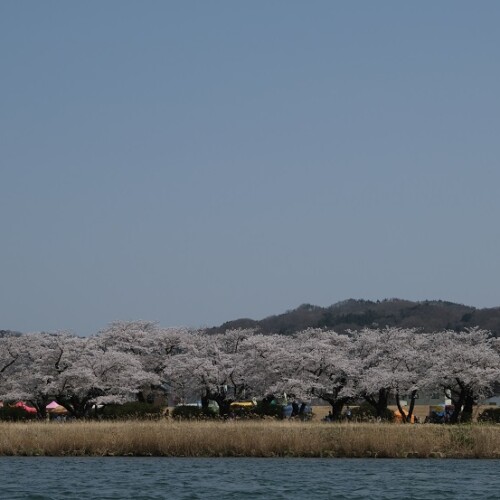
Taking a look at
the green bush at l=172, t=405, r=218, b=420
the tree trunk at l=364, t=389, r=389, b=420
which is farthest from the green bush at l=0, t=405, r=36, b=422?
the tree trunk at l=364, t=389, r=389, b=420

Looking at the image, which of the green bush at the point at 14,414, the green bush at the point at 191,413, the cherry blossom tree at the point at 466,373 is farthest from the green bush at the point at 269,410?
the green bush at the point at 14,414

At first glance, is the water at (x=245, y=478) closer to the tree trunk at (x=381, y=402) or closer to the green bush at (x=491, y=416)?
the green bush at (x=491, y=416)

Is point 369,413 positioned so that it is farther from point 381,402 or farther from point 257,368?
point 257,368

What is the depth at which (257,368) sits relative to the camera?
76938mm

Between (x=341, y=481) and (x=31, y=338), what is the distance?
4909cm

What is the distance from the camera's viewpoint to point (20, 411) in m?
65.5

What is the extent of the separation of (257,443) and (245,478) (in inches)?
284

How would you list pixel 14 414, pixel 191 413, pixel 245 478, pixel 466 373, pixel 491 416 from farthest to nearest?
pixel 466 373 < pixel 14 414 < pixel 191 413 < pixel 491 416 < pixel 245 478

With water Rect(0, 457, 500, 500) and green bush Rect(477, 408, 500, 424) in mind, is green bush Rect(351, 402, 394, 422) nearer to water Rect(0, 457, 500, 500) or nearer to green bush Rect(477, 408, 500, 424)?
green bush Rect(477, 408, 500, 424)

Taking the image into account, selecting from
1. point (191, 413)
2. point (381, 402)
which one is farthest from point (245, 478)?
point (381, 402)

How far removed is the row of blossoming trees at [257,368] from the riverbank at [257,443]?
23.5 meters

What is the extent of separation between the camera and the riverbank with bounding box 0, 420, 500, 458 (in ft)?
133

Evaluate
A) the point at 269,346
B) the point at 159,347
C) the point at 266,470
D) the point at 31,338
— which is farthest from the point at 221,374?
the point at 266,470

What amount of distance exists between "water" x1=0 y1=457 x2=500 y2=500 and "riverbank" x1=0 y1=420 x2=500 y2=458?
36.6 inches
